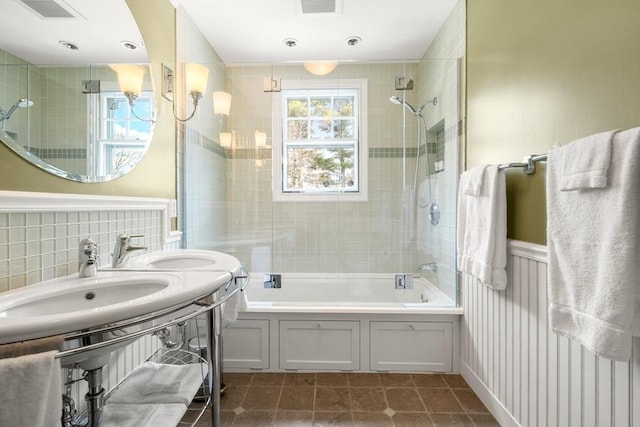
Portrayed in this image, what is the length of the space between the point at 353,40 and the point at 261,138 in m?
1.08

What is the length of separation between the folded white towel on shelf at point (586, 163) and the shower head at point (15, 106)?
5.77 ft

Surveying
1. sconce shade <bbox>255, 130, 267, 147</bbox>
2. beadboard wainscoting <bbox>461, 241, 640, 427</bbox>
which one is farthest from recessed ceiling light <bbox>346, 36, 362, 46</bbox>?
beadboard wainscoting <bbox>461, 241, 640, 427</bbox>

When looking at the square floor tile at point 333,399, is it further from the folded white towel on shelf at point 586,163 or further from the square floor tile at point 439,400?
the folded white towel on shelf at point 586,163

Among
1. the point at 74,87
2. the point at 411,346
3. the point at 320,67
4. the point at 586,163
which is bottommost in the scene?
the point at 411,346

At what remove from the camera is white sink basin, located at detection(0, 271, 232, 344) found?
0.60 meters

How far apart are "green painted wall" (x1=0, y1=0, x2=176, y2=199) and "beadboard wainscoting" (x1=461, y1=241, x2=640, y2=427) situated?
1891 millimetres

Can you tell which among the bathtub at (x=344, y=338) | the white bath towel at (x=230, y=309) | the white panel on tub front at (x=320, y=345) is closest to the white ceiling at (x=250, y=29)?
the white bath towel at (x=230, y=309)

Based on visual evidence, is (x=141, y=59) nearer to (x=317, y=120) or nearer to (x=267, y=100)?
(x=267, y=100)

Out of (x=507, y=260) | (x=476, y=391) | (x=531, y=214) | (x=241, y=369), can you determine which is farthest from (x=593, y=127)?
(x=241, y=369)

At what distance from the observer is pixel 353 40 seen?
→ 7.91 feet

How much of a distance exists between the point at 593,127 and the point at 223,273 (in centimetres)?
133

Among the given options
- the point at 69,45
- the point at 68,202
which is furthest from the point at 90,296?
the point at 69,45

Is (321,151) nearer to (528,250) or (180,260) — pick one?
(180,260)

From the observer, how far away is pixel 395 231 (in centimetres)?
236
